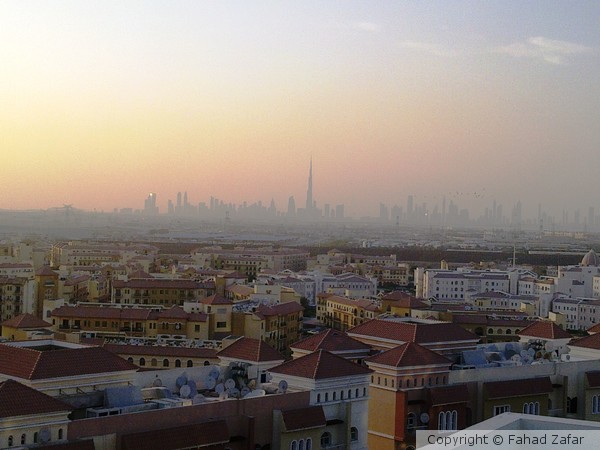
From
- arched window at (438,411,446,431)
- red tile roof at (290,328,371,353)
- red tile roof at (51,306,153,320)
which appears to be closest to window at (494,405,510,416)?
arched window at (438,411,446,431)

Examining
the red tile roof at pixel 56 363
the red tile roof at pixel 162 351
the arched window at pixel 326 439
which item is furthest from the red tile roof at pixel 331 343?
the red tile roof at pixel 162 351

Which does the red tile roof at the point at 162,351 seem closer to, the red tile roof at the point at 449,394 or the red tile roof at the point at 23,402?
the red tile roof at the point at 449,394

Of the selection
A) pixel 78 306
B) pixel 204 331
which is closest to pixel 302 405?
pixel 204 331

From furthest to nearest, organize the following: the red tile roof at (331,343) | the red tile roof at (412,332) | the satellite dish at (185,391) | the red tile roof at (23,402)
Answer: the red tile roof at (412,332)
the red tile roof at (331,343)
the satellite dish at (185,391)
the red tile roof at (23,402)

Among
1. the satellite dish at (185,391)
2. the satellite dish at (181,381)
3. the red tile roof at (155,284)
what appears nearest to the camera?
the satellite dish at (185,391)

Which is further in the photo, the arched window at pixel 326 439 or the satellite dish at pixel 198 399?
the arched window at pixel 326 439

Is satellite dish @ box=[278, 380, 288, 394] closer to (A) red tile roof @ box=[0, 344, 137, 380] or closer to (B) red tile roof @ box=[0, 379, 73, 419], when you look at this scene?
(A) red tile roof @ box=[0, 344, 137, 380]
